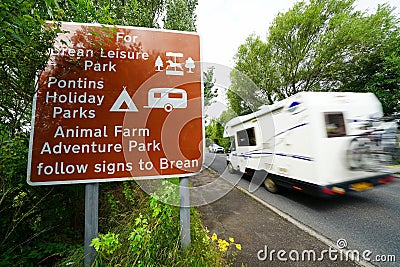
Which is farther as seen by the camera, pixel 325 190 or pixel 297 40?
pixel 297 40

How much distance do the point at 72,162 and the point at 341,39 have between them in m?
15.4

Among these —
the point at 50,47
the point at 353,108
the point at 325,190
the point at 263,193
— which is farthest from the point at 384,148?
the point at 50,47

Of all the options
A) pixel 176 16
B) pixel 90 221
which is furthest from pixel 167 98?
pixel 176 16

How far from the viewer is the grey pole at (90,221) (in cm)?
134

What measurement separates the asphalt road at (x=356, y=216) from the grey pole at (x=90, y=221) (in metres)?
1.09

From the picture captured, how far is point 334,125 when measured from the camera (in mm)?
3354

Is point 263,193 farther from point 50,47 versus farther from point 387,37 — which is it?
point 387,37

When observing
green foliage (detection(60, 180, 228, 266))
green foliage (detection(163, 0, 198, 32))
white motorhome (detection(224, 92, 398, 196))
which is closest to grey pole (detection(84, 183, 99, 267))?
green foliage (detection(60, 180, 228, 266))

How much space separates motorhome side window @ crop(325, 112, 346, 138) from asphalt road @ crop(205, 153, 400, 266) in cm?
179

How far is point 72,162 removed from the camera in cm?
127

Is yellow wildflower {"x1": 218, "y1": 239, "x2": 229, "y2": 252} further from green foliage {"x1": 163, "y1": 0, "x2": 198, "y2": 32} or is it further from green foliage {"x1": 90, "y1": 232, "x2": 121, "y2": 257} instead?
green foliage {"x1": 163, "y1": 0, "x2": 198, "y2": 32}

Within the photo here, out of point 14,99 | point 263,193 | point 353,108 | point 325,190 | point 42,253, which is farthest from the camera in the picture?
point 263,193

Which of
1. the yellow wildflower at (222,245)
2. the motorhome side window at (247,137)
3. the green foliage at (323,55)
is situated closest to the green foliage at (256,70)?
the green foliage at (323,55)

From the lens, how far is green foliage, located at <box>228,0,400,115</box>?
31.5 ft
